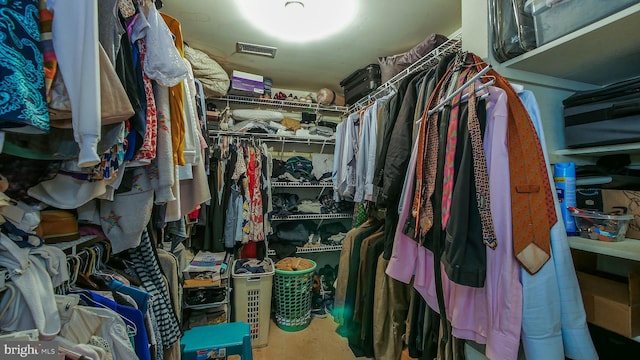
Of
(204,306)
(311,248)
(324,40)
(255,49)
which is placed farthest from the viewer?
(311,248)

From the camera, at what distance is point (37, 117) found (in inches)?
19.2

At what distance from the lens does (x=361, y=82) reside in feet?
7.87

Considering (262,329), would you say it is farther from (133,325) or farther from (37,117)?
(37,117)

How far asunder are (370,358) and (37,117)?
203 centimetres

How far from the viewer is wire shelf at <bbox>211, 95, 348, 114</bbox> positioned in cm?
256

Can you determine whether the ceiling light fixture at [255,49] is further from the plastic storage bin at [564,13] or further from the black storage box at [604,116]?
the black storage box at [604,116]

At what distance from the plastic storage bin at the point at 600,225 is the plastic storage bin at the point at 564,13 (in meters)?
0.60

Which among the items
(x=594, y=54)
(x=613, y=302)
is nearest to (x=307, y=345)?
(x=613, y=302)

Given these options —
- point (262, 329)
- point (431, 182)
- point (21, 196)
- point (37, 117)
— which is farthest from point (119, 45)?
point (262, 329)

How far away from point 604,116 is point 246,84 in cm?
234

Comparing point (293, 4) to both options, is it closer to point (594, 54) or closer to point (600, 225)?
point (594, 54)

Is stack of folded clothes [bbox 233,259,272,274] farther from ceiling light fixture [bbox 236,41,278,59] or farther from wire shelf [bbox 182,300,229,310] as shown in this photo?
ceiling light fixture [bbox 236,41,278,59]

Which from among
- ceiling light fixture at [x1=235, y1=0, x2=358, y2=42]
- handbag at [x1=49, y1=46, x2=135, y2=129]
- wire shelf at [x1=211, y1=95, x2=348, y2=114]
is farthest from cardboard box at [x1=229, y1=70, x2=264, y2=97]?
handbag at [x1=49, y1=46, x2=135, y2=129]

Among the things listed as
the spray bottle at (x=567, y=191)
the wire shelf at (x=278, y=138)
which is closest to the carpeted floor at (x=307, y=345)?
the spray bottle at (x=567, y=191)
